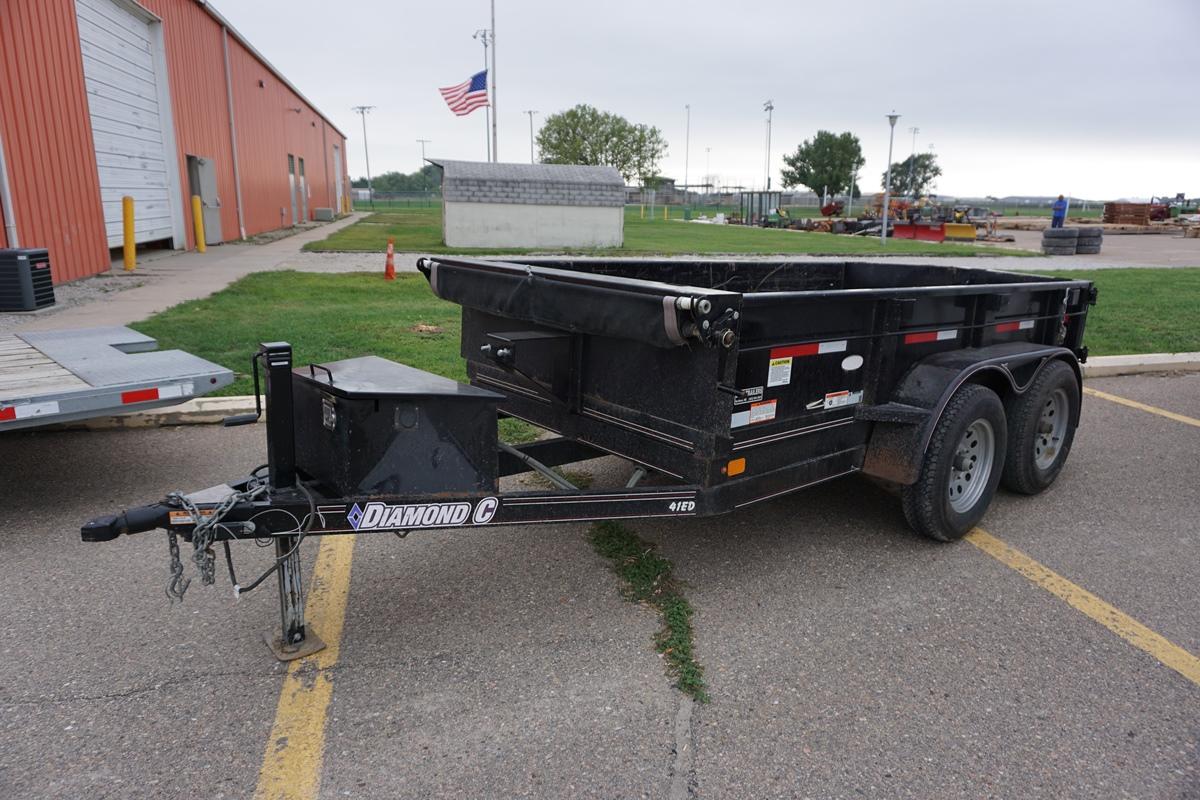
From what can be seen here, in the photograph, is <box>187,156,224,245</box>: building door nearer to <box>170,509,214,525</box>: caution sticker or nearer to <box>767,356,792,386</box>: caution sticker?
<box>170,509,214,525</box>: caution sticker

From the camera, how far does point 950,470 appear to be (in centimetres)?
421

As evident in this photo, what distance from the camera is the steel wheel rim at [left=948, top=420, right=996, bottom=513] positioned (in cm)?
443

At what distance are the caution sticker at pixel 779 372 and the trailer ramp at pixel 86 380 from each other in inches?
125

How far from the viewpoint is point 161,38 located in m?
19.4

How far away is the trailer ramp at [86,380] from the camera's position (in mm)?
4090

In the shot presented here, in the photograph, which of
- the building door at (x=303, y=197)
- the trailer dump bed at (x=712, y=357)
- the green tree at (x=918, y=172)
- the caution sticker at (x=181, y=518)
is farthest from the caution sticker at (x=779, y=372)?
the green tree at (x=918, y=172)

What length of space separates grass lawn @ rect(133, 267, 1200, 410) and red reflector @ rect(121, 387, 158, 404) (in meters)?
2.38

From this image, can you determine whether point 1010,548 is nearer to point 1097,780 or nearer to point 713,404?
point 1097,780

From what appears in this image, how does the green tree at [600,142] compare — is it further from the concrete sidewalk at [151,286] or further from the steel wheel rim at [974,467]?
the steel wheel rim at [974,467]

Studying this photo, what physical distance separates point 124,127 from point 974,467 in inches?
728

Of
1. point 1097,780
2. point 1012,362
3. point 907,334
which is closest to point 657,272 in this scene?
point 907,334

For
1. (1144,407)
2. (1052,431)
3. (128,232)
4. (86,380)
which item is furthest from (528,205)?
(86,380)

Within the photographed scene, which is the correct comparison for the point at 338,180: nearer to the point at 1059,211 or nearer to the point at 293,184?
the point at 293,184

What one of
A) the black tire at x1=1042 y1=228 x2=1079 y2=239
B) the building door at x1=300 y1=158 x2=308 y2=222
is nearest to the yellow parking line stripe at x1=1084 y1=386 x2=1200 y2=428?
the black tire at x1=1042 y1=228 x2=1079 y2=239
